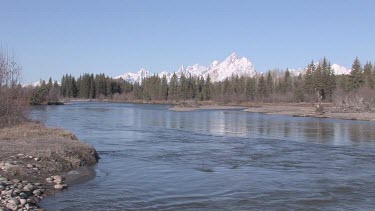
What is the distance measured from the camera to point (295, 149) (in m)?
27.6

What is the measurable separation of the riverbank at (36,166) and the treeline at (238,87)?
63679 mm

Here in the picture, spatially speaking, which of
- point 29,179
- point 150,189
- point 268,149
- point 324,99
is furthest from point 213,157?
point 324,99

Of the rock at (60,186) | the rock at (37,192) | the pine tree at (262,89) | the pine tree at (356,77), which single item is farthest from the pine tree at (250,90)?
the rock at (37,192)

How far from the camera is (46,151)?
18.7 m

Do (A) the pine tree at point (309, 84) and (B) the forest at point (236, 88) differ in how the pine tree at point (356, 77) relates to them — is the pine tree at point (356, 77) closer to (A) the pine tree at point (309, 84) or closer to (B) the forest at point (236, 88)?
(B) the forest at point (236, 88)

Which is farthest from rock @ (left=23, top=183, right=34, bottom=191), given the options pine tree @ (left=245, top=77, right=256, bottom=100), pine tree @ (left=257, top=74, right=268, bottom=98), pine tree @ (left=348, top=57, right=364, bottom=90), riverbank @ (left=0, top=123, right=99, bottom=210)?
pine tree @ (left=245, top=77, right=256, bottom=100)

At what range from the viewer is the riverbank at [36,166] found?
12.8 metres

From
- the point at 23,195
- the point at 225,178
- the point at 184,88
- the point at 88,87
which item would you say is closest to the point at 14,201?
the point at 23,195

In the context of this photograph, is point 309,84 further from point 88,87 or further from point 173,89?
point 88,87

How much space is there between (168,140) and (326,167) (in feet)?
46.5

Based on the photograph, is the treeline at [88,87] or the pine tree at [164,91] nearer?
the pine tree at [164,91]

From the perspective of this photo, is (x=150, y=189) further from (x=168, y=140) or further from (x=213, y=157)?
(x=168, y=140)

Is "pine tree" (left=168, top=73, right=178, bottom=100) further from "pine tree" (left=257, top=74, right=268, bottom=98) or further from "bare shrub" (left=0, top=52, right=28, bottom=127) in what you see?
"bare shrub" (left=0, top=52, right=28, bottom=127)

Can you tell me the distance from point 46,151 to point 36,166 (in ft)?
6.67
